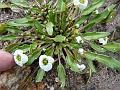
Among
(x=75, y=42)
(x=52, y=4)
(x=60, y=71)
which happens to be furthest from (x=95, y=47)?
(x=52, y=4)

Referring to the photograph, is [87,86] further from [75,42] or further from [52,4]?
[52,4]

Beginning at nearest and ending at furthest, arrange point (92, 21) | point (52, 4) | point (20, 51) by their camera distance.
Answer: point (20, 51), point (92, 21), point (52, 4)

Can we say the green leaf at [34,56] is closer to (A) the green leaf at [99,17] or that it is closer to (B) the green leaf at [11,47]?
(B) the green leaf at [11,47]

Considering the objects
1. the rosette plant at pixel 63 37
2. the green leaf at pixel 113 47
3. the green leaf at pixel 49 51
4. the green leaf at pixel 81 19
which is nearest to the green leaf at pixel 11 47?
the rosette plant at pixel 63 37

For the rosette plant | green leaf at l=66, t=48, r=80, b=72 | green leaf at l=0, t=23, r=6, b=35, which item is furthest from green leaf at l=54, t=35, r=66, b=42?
green leaf at l=0, t=23, r=6, b=35

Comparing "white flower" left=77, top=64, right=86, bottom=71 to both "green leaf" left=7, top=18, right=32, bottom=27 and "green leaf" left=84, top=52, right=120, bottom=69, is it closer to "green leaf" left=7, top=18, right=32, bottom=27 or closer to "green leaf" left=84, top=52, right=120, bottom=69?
"green leaf" left=84, top=52, right=120, bottom=69

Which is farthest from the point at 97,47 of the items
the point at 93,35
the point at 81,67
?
the point at 81,67

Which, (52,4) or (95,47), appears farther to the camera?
(52,4)

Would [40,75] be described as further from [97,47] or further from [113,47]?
[113,47]

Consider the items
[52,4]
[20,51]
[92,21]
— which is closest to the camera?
[20,51]
